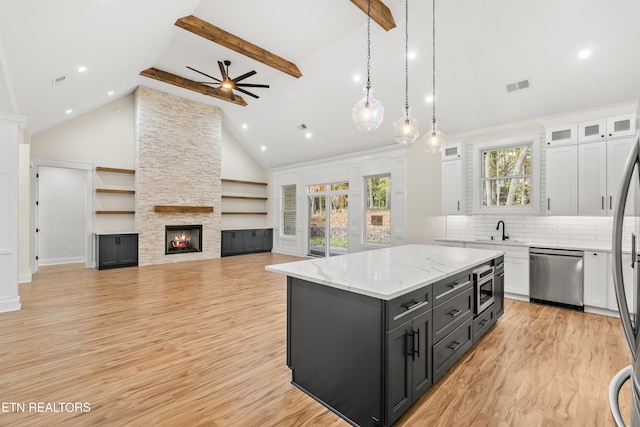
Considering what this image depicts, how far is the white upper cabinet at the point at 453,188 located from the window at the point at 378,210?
5.19ft

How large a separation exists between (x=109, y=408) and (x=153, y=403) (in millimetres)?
279

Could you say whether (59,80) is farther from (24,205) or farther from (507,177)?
(507,177)

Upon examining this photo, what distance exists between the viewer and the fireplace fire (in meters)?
8.36

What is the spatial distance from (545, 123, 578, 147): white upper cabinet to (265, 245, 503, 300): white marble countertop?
278 cm

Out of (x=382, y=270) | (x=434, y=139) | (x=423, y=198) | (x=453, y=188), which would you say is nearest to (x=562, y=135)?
(x=453, y=188)

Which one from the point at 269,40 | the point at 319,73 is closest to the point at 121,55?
the point at 269,40

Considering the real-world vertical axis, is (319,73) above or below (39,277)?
above

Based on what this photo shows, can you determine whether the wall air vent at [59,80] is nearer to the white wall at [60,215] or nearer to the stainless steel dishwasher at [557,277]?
the white wall at [60,215]

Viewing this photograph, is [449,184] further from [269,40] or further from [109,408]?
[109,408]

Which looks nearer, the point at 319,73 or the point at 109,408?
the point at 109,408

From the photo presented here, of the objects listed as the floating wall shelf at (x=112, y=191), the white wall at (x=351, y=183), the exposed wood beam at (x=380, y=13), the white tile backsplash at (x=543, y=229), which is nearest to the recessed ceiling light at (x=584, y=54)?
the white tile backsplash at (x=543, y=229)

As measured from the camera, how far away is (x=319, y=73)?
6.14 meters

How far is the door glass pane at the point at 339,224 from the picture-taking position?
839cm

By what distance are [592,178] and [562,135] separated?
0.77m
